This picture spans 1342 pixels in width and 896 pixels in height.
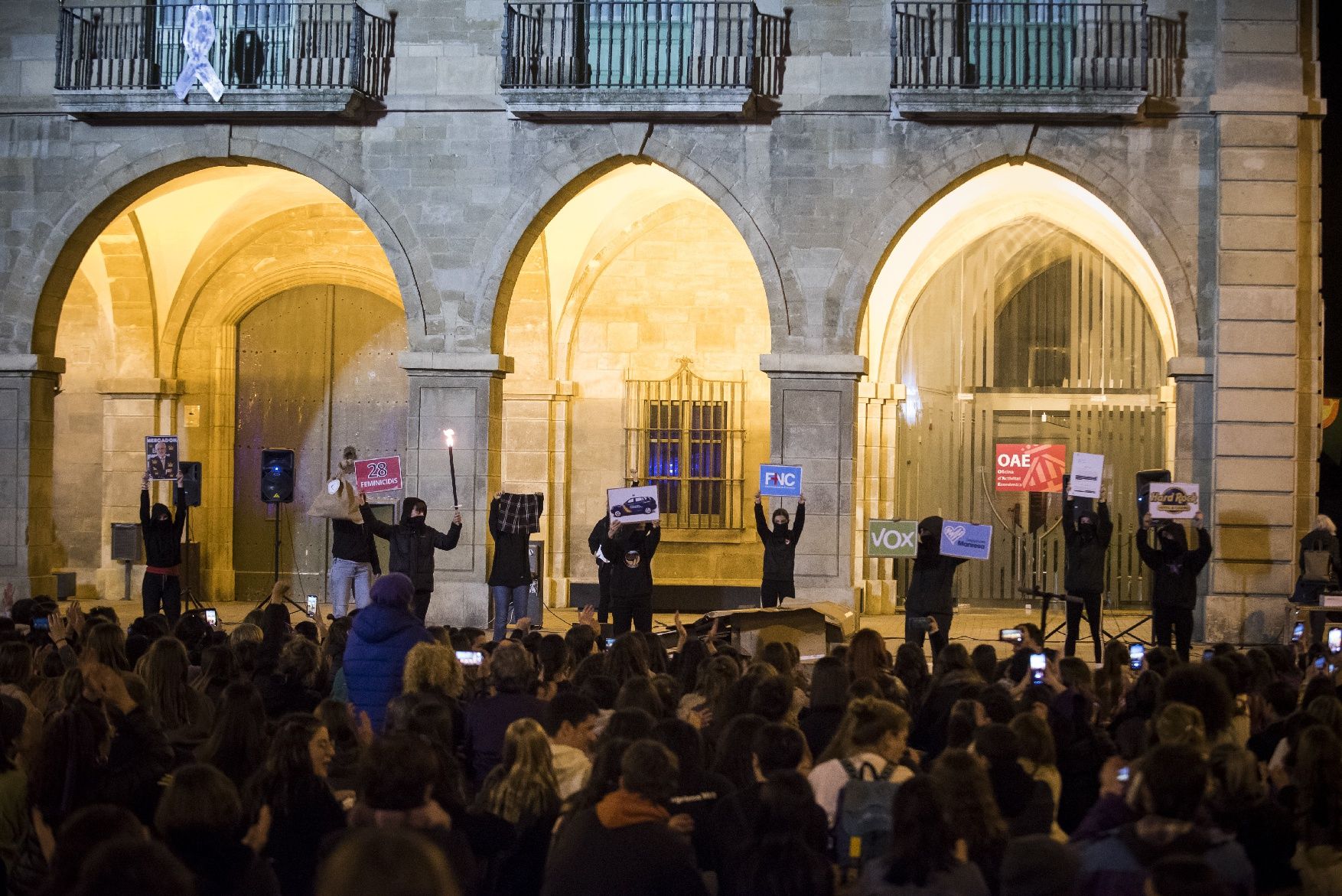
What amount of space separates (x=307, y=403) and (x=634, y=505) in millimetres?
8959

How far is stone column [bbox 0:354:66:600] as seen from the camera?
17016mm

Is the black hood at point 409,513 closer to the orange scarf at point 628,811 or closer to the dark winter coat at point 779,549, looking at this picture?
the dark winter coat at point 779,549

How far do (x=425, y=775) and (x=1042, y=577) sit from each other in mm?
17235

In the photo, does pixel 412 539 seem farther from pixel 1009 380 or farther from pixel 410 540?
pixel 1009 380

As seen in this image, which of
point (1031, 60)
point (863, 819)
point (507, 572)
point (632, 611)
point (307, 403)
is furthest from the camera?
point (307, 403)

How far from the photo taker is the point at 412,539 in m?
14.3

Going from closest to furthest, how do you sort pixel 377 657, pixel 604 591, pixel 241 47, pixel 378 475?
pixel 377 657 → pixel 604 591 → pixel 378 475 → pixel 241 47

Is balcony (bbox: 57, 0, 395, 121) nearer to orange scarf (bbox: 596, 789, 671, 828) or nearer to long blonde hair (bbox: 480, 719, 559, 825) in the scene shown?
long blonde hair (bbox: 480, 719, 559, 825)

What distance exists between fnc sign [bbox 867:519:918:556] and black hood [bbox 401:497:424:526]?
4.24 m

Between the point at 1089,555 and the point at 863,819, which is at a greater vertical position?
the point at 1089,555

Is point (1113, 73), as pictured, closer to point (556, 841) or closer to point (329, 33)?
point (329, 33)

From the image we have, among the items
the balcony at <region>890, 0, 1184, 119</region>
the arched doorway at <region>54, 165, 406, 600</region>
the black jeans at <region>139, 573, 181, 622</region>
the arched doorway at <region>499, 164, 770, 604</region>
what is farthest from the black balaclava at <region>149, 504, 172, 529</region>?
the balcony at <region>890, 0, 1184, 119</region>

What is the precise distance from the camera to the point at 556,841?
4.71m

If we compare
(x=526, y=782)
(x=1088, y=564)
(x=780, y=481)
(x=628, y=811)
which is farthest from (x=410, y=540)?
(x=628, y=811)
